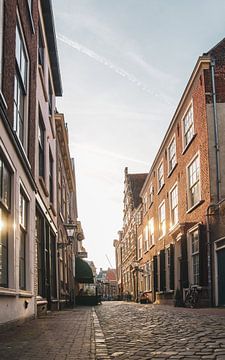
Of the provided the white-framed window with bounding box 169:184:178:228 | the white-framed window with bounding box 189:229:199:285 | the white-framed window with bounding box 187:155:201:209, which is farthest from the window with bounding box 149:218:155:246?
the white-framed window with bounding box 189:229:199:285

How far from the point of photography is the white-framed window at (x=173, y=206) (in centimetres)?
2565

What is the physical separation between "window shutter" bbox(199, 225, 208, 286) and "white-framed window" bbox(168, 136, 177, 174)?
6743mm

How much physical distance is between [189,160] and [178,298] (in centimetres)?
611

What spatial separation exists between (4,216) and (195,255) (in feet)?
42.7

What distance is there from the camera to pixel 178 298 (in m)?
22.6

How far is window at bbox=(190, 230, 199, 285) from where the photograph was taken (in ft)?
66.4

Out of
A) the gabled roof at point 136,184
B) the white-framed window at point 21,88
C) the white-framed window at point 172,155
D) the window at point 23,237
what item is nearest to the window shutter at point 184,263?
the white-framed window at point 172,155

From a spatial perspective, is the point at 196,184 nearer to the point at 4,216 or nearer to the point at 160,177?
the point at 160,177

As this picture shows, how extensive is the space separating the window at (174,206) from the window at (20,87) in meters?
14.3

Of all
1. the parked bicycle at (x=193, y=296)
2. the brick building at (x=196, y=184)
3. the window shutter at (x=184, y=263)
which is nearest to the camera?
the brick building at (x=196, y=184)

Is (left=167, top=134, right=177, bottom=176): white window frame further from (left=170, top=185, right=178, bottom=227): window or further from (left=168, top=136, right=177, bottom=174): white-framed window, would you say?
(left=170, top=185, right=178, bottom=227): window

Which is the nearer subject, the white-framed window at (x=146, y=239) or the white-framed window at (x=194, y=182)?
the white-framed window at (x=194, y=182)

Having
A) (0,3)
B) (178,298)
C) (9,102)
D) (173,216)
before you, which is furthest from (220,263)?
(0,3)

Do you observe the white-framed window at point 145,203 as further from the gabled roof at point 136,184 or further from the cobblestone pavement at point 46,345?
the cobblestone pavement at point 46,345
